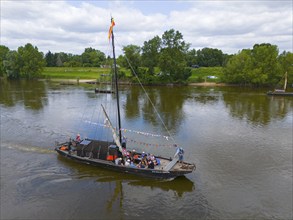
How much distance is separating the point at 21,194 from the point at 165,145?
→ 60.8 ft

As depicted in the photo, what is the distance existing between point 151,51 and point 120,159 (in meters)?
85.0

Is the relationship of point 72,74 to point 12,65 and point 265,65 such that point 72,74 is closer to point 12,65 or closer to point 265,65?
point 12,65

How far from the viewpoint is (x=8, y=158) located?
108 ft

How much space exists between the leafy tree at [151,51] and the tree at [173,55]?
2.27 m

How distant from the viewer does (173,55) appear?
10712 cm

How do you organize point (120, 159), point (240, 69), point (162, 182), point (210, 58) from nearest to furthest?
point (162, 182) → point (120, 159) → point (240, 69) → point (210, 58)

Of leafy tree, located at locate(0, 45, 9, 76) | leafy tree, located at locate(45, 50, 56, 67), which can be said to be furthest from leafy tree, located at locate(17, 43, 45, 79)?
leafy tree, located at locate(45, 50, 56, 67)

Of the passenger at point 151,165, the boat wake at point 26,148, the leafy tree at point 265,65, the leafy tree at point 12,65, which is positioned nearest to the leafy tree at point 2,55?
the leafy tree at point 12,65

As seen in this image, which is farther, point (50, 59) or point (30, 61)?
point (50, 59)

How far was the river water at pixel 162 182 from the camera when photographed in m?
23.0

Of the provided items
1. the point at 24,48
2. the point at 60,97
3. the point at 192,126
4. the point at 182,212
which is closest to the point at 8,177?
the point at 182,212

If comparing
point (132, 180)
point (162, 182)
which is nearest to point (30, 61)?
point (132, 180)

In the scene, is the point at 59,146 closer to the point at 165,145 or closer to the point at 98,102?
the point at 165,145

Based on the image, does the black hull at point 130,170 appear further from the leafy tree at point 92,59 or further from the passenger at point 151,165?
the leafy tree at point 92,59
